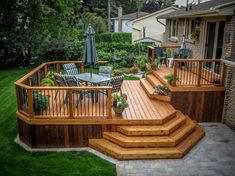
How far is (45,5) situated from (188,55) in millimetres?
8086

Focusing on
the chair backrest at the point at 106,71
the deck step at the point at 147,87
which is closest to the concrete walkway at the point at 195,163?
the deck step at the point at 147,87

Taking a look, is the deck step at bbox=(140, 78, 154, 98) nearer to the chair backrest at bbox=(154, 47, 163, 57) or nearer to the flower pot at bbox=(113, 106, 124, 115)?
the chair backrest at bbox=(154, 47, 163, 57)

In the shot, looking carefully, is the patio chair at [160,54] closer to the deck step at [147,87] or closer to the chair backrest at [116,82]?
the deck step at [147,87]

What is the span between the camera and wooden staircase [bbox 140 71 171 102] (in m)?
8.98

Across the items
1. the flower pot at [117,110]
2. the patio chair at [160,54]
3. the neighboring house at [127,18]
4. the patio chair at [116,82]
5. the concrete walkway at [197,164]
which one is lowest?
the concrete walkway at [197,164]

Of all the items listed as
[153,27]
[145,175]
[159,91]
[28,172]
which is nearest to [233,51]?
[159,91]

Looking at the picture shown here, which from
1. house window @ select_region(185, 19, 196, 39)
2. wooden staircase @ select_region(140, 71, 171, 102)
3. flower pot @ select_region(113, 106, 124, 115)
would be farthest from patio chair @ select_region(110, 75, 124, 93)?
house window @ select_region(185, 19, 196, 39)

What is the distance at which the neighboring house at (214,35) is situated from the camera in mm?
8133

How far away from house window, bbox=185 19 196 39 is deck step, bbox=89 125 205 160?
700 centimetres

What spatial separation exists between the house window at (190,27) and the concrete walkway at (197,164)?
6.57 metres

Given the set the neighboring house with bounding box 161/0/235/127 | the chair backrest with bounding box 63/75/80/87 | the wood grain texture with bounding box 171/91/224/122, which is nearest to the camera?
the chair backrest with bounding box 63/75/80/87

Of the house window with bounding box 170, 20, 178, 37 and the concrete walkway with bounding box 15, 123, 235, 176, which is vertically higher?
the house window with bounding box 170, 20, 178, 37

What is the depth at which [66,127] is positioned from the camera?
7.09 m

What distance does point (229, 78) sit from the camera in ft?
27.7
